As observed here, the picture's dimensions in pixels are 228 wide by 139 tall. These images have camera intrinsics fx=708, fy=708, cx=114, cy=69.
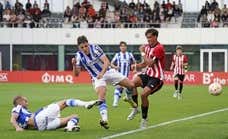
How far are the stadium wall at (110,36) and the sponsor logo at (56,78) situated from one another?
6.27m

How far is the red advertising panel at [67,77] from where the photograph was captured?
152 feet

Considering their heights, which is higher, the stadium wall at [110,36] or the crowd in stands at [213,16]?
the crowd in stands at [213,16]

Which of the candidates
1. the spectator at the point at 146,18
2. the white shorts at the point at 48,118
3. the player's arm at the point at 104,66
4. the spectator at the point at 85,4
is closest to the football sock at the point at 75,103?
the white shorts at the point at 48,118

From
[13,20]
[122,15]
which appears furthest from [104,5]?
[13,20]

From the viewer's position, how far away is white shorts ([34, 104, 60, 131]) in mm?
14719

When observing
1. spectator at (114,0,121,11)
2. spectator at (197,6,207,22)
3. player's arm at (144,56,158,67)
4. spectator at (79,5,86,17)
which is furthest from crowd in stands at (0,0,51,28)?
player's arm at (144,56,158,67)

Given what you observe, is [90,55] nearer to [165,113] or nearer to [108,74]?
[108,74]

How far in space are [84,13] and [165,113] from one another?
3615cm

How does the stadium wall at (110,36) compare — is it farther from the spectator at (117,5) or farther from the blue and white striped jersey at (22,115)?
the blue and white striped jersey at (22,115)

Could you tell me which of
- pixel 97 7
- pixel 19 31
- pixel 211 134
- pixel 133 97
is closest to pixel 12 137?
pixel 211 134

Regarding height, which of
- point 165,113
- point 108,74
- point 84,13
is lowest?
point 165,113

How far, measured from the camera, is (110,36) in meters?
54.8

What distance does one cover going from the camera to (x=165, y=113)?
2070cm

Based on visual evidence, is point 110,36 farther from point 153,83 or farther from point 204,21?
point 153,83
